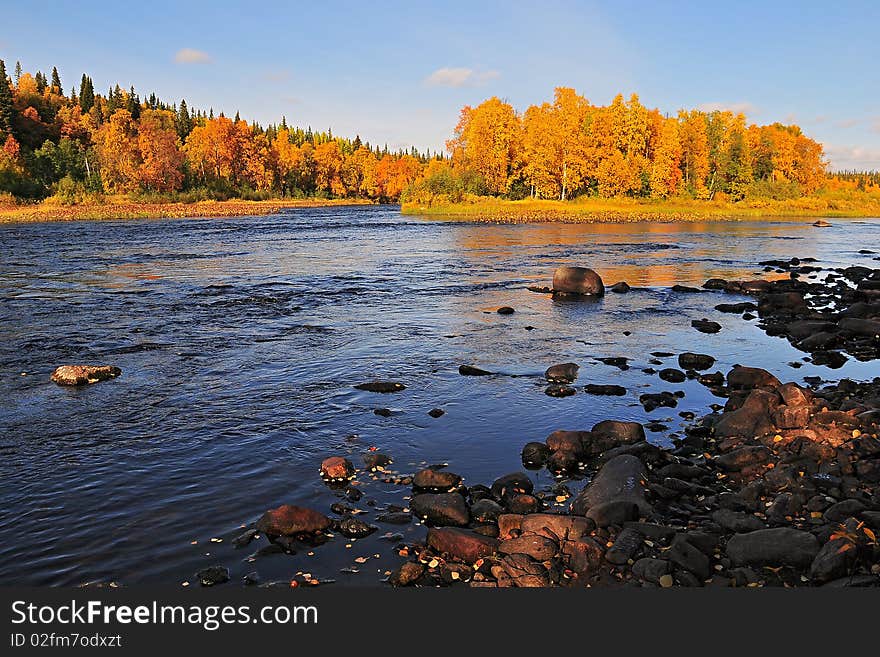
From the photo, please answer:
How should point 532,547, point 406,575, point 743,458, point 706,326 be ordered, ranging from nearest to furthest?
point 406,575 → point 532,547 → point 743,458 → point 706,326

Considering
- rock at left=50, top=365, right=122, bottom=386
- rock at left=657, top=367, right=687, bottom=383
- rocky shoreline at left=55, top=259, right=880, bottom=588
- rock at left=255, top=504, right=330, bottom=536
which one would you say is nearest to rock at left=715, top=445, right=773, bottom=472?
rocky shoreline at left=55, top=259, right=880, bottom=588

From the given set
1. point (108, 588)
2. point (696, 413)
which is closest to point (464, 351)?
point (696, 413)

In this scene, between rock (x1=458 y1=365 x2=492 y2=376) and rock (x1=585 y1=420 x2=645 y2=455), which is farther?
rock (x1=458 y1=365 x2=492 y2=376)

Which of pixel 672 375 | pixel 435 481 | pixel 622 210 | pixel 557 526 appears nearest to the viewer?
Answer: pixel 557 526

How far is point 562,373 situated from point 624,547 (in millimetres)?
7908

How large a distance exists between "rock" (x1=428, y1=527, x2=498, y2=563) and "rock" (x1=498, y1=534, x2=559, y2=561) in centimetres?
16

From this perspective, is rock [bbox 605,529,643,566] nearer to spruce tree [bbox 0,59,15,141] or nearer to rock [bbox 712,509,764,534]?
rock [bbox 712,509,764,534]

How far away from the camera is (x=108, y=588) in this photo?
6.75m

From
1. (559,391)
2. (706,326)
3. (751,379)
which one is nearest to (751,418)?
(751,379)

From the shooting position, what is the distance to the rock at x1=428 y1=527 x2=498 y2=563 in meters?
7.21

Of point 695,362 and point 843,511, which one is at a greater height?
point 695,362

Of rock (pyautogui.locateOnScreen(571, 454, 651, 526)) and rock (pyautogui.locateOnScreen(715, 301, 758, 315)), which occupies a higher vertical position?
rock (pyautogui.locateOnScreen(715, 301, 758, 315))

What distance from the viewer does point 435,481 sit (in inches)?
362

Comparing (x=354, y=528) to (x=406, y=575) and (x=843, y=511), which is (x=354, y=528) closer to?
(x=406, y=575)
